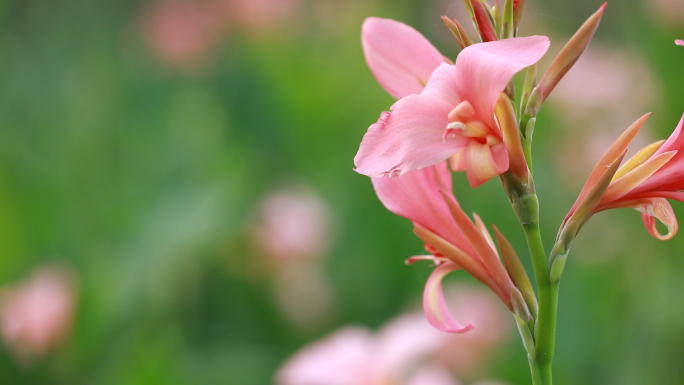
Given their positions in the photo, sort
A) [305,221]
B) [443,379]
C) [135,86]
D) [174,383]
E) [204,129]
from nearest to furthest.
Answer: [443,379] → [174,383] → [305,221] → [204,129] → [135,86]

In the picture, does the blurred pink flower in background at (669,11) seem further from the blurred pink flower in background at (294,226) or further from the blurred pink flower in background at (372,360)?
the blurred pink flower in background at (372,360)

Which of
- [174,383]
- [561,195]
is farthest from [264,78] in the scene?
[174,383]

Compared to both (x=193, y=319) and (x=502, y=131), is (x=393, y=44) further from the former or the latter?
(x=193, y=319)

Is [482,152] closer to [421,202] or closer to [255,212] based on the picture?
[421,202]

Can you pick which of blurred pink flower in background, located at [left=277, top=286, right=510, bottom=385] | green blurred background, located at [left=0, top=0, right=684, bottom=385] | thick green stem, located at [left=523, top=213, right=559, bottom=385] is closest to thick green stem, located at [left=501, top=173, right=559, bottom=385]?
thick green stem, located at [left=523, top=213, right=559, bottom=385]

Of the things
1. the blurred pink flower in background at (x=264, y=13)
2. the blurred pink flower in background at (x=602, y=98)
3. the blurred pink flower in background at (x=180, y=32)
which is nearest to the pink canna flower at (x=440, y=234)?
the blurred pink flower in background at (x=602, y=98)

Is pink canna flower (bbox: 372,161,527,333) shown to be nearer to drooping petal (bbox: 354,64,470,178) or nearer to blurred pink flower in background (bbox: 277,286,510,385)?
drooping petal (bbox: 354,64,470,178)
